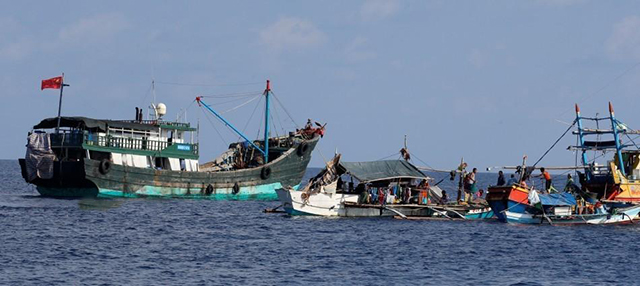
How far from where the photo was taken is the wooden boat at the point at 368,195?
4897cm

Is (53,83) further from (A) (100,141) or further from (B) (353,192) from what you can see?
(B) (353,192)

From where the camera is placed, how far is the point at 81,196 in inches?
2387


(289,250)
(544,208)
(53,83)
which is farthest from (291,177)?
(289,250)

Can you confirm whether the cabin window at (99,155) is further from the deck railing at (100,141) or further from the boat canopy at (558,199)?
the boat canopy at (558,199)

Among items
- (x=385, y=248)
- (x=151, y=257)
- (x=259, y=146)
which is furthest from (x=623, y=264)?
(x=259, y=146)

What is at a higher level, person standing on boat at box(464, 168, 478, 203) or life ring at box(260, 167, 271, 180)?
life ring at box(260, 167, 271, 180)

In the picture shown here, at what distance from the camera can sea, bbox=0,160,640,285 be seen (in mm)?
31516

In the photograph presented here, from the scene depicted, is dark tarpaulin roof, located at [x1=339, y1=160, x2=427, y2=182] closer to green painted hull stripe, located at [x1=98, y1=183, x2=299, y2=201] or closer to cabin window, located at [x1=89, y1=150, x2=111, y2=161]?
green painted hull stripe, located at [x1=98, y1=183, x2=299, y2=201]

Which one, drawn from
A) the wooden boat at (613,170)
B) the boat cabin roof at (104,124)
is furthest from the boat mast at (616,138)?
the boat cabin roof at (104,124)

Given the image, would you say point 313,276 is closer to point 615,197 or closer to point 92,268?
point 92,268

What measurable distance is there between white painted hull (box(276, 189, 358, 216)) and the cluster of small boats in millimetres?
50

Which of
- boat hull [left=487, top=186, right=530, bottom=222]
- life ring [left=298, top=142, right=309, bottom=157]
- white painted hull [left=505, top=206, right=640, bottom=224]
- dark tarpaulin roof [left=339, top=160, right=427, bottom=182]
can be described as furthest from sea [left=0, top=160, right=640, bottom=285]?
life ring [left=298, top=142, right=309, bottom=157]

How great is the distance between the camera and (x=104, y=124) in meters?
60.2

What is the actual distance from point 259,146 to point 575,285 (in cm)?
4138
